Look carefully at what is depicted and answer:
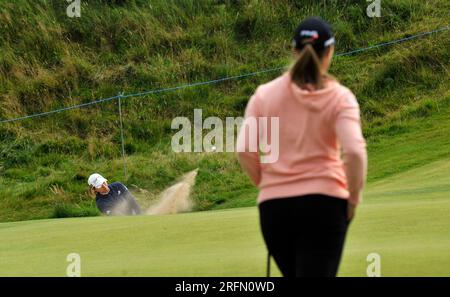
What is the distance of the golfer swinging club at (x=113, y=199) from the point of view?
18984mm

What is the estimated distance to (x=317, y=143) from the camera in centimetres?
562

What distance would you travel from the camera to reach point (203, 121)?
1006 inches

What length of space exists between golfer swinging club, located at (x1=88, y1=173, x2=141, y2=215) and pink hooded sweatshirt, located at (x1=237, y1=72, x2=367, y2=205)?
13385 millimetres

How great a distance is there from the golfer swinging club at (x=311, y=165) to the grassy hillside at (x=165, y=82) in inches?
575

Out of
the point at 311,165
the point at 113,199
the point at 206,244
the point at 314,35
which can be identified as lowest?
the point at 311,165

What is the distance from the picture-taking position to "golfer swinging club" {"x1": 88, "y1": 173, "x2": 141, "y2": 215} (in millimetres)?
18984

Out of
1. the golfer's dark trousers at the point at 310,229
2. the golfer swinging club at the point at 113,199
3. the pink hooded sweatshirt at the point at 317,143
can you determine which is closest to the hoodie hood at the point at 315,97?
the pink hooded sweatshirt at the point at 317,143

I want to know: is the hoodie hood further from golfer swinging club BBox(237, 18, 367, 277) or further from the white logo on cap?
the white logo on cap

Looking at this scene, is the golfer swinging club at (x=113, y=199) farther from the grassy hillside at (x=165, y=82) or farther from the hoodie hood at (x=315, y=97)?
the hoodie hood at (x=315, y=97)

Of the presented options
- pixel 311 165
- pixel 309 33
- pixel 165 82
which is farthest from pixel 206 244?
pixel 165 82

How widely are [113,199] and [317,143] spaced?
45.0 feet

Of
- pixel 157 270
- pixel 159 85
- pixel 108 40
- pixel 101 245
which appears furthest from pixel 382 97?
pixel 157 270

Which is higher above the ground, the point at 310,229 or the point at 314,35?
the point at 314,35

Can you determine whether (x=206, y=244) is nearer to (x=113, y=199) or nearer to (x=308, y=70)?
(x=308, y=70)
